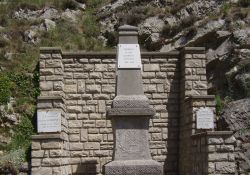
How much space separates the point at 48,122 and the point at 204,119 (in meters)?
4.16

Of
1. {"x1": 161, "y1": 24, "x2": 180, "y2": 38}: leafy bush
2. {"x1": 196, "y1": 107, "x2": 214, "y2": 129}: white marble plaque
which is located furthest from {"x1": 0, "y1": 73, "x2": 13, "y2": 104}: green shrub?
{"x1": 161, "y1": 24, "x2": 180, "y2": 38}: leafy bush

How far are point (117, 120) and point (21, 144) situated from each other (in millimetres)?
4432

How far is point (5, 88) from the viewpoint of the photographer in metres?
14.2

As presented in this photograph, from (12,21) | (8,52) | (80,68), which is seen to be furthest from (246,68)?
(12,21)

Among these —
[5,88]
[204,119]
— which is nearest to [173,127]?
[204,119]

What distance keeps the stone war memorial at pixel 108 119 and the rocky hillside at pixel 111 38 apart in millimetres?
1059

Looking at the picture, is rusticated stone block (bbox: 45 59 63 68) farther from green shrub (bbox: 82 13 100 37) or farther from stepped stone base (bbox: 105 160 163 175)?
green shrub (bbox: 82 13 100 37)

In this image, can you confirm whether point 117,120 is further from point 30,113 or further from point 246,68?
point 246,68

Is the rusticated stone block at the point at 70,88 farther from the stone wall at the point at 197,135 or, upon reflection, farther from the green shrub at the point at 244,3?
the green shrub at the point at 244,3

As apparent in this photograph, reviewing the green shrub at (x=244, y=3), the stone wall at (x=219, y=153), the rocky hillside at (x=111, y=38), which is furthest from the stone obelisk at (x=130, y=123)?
the green shrub at (x=244, y=3)

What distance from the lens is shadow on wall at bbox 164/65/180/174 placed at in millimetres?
13438

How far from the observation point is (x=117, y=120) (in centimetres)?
983

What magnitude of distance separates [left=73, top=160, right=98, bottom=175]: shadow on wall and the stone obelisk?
3.55 meters

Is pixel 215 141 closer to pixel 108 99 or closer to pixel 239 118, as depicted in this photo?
pixel 239 118
